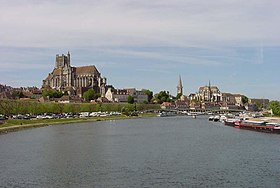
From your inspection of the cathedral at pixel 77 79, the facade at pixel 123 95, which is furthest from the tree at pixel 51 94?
the facade at pixel 123 95

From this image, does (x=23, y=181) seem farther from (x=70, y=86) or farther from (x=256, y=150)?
(x=70, y=86)

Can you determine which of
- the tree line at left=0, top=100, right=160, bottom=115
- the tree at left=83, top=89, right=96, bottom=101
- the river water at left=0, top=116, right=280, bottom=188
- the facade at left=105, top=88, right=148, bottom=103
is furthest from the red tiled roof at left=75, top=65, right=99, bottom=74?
the river water at left=0, top=116, right=280, bottom=188

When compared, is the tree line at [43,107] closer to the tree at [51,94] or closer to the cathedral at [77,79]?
the tree at [51,94]

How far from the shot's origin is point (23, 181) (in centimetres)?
2498

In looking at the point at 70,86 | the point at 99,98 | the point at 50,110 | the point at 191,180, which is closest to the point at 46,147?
the point at 191,180

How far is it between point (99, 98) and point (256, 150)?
12925 cm

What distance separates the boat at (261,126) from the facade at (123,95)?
10053cm

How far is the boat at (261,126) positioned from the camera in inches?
2448

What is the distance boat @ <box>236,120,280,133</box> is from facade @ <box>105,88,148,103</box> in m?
101

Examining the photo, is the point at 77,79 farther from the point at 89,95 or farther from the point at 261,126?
the point at 261,126

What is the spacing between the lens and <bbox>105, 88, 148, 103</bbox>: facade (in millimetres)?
176350

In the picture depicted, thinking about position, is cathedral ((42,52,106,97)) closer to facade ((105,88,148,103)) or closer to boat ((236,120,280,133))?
facade ((105,88,148,103))

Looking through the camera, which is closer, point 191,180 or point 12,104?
point 191,180

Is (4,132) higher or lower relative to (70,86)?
lower
